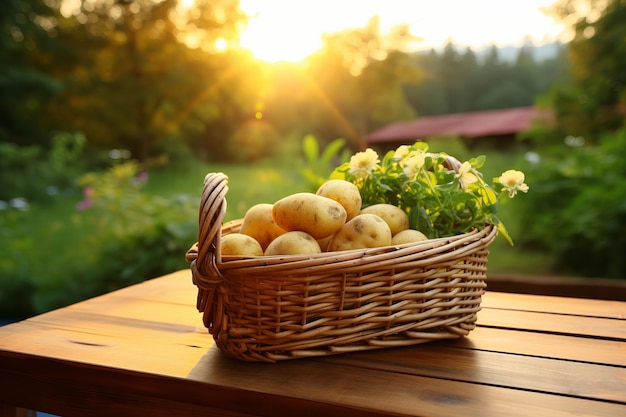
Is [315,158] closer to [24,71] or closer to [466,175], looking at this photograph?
[466,175]

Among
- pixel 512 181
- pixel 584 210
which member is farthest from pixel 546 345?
pixel 584 210

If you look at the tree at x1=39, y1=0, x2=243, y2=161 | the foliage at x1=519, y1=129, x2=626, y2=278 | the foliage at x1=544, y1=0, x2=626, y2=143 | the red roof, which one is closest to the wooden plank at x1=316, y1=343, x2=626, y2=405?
the foliage at x1=519, y1=129, x2=626, y2=278

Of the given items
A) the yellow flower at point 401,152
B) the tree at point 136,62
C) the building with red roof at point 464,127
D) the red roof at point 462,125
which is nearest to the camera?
the yellow flower at point 401,152

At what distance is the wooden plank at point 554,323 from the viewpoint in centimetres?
120

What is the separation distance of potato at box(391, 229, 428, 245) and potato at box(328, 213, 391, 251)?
3 cm

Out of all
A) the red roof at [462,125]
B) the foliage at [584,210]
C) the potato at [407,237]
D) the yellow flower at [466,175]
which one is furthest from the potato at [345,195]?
the red roof at [462,125]

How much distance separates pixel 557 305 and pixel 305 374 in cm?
85

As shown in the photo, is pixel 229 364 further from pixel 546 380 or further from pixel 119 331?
pixel 546 380

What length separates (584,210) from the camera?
4164mm

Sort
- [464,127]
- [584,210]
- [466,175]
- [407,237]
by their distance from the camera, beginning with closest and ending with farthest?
1. [407,237]
2. [466,175]
3. [584,210]
4. [464,127]

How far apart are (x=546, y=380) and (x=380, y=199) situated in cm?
52

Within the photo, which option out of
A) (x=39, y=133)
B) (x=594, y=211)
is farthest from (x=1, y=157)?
(x=594, y=211)

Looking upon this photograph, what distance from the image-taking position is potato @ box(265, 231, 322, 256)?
973 mm

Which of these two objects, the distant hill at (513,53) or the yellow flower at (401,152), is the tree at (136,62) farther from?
the yellow flower at (401,152)
